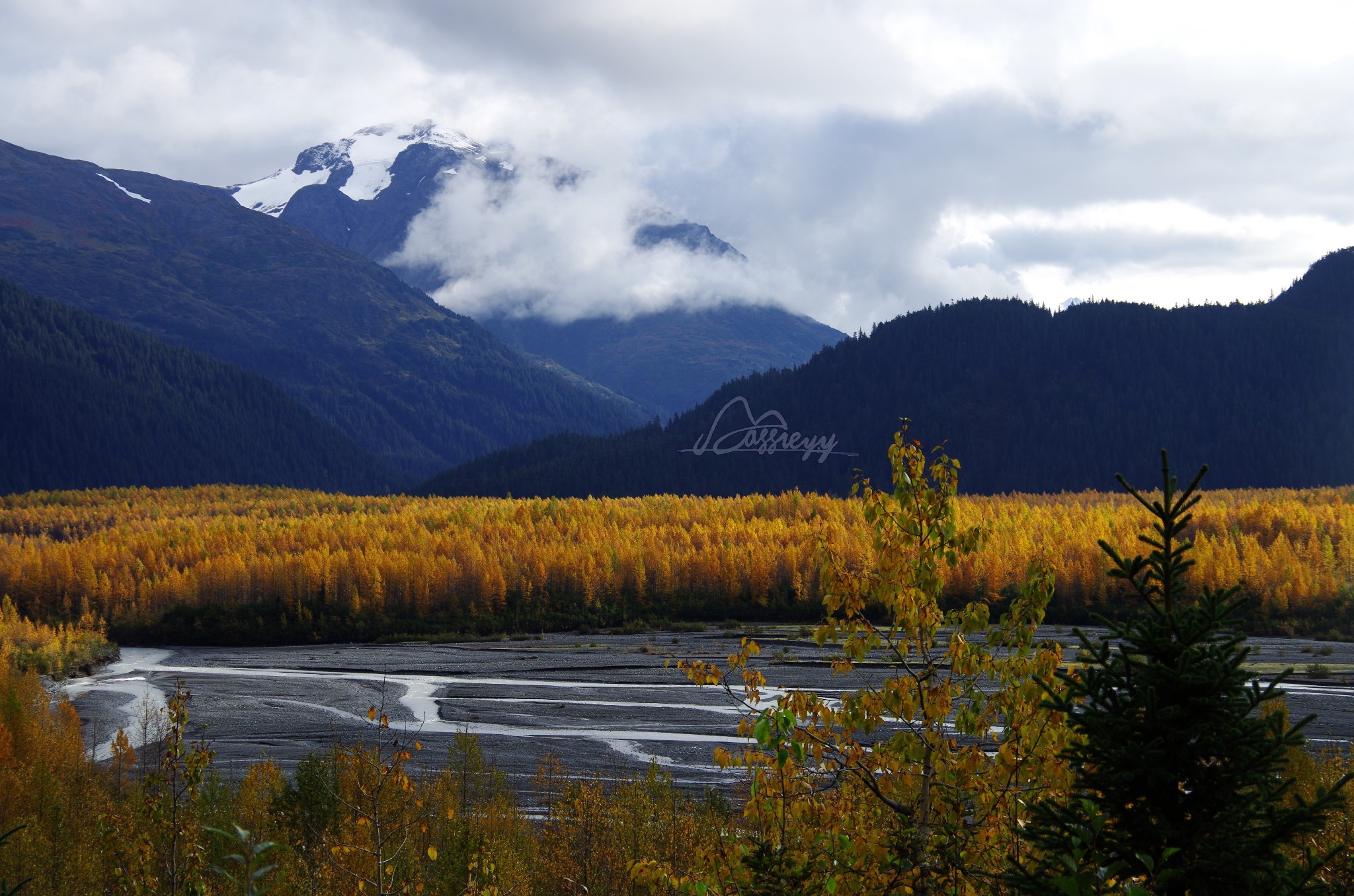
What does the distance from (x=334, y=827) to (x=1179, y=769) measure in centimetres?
2920

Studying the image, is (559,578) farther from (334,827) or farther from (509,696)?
(334,827)

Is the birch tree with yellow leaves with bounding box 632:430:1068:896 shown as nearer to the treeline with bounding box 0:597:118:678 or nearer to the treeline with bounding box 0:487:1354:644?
the treeline with bounding box 0:597:118:678

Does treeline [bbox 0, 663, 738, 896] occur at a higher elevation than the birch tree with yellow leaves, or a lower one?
lower

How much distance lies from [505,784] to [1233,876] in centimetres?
3542

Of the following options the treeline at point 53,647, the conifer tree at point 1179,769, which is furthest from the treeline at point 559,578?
the conifer tree at point 1179,769

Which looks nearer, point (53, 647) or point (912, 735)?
point (912, 735)

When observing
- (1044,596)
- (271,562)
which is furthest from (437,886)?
(271,562)

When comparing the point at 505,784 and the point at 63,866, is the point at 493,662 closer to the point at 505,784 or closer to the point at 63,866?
the point at 505,784

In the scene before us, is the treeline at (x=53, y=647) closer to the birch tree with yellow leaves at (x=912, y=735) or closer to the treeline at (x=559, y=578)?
the treeline at (x=559, y=578)

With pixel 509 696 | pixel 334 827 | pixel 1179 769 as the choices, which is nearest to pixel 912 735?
pixel 1179 769

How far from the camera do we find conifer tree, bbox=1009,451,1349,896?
6883 mm

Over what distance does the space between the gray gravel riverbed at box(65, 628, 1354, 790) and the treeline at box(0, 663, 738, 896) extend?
257 inches

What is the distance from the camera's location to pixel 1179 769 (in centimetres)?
719

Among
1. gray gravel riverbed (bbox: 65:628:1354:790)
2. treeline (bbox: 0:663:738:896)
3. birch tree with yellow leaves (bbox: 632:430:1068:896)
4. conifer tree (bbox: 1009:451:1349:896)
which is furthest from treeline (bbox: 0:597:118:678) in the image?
conifer tree (bbox: 1009:451:1349:896)
